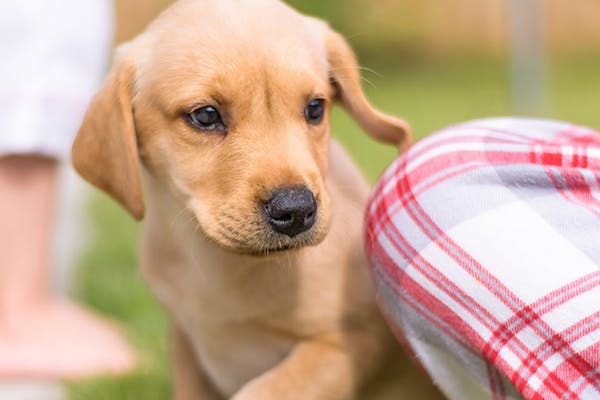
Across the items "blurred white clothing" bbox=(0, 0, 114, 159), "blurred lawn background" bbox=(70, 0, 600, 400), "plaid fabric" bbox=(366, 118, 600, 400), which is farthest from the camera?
"blurred lawn background" bbox=(70, 0, 600, 400)

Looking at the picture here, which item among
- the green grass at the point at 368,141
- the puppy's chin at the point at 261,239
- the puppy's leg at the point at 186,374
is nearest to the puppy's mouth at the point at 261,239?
the puppy's chin at the point at 261,239

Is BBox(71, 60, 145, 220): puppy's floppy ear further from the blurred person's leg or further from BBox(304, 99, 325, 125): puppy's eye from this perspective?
the blurred person's leg

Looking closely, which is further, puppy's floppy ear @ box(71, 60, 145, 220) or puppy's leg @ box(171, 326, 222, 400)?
puppy's leg @ box(171, 326, 222, 400)

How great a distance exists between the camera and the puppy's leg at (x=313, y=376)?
271cm

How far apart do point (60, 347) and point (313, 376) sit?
1.72 m

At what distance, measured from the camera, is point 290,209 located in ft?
8.26

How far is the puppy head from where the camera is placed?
101 inches

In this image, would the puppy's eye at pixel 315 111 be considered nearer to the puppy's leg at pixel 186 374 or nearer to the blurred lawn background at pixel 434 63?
the puppy's leg at pixel 186 374

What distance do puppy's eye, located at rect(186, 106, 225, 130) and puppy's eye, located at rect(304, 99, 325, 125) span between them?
0.78 feet

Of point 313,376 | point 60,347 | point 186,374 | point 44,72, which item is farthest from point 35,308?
point 313,376

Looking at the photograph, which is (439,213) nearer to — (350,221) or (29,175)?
(350,221)

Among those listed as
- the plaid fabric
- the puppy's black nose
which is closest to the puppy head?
the puppy's black nose

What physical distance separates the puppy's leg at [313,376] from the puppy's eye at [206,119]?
0.64 meters

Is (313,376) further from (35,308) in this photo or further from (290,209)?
(35,308)
